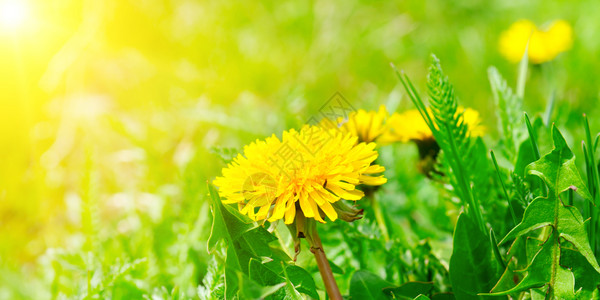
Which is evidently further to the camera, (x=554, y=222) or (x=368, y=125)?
(x=368, y=125)

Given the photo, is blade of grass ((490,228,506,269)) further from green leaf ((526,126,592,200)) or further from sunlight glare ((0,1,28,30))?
sunlight glare ((0,1,28,30))

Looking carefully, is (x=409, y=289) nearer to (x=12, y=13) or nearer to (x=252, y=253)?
(x=252, y=253)

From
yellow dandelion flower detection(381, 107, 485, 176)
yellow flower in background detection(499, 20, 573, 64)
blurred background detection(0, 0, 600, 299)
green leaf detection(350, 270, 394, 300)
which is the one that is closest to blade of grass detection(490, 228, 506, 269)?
green leaf detection(350, 270, 394, 300)

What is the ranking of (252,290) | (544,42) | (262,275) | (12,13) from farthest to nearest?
(12,13), (544,42), (262,275), (252,290)

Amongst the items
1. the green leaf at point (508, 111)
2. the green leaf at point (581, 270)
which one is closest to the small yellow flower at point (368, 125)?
the green leaf at point (508, 111)

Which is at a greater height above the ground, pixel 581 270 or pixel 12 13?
pixel 12 13

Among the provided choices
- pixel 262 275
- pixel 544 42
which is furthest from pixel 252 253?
pixel 544 42

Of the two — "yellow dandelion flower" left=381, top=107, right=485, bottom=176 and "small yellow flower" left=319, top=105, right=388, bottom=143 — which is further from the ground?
"small yellow flower" left=319, top=105, right=388, bottom=143

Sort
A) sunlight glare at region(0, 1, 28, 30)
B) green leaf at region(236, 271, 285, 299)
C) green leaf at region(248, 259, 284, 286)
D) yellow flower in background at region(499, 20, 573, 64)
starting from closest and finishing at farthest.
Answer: green leaf at region(236, 271, 285, 299), green leaf at region(248, 259, 284, 286), yellow flower in background at region(499, 20, 573, 64), sunlight glare at region(0, 1, 28, 30)
